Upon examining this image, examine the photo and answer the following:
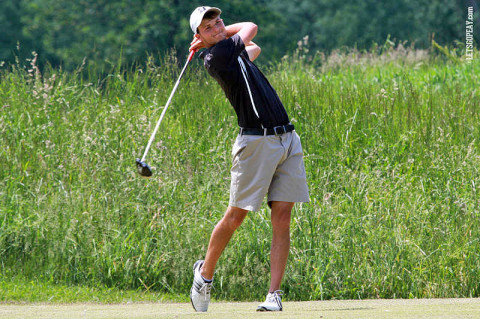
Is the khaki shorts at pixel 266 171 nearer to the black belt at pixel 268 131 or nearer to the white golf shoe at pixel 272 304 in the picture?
the black belt at pixel 268 131

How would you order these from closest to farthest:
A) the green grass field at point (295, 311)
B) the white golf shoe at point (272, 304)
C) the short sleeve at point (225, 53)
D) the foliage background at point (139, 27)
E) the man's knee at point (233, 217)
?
the green grass field at point (295, 311), the short sleeve at point (225, 53), the white golf shoe at point (272, 304), the man's knee at point (233, 217), the foliage background at point (139, 27)

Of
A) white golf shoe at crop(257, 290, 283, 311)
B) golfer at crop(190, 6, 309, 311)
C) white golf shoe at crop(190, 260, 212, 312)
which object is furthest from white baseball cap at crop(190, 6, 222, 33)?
white golf shoe at crop(257, 290, 283, 311)

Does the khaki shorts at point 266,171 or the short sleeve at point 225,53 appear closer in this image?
the short sleeve at point 225,53

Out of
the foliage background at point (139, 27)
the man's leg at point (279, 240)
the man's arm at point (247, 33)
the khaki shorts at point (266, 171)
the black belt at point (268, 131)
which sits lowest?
the foliage background at point (139, 27)

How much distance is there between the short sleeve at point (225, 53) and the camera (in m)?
4.33

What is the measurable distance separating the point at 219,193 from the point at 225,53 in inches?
119

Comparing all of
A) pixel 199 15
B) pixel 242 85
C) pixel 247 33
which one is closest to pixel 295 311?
pixel 242 85

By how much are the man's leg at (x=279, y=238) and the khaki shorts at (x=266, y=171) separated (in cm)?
7

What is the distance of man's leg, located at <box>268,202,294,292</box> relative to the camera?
4539 mm

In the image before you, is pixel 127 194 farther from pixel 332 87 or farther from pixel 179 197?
pixel 332 87

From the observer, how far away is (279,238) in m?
4.58

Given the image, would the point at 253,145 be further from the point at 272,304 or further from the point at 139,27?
the point at 139,27

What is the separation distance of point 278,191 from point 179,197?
268cm

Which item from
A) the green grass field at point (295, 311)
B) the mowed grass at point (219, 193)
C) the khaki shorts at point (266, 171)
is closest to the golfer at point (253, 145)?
the khaki shorts at point (266, 171)
